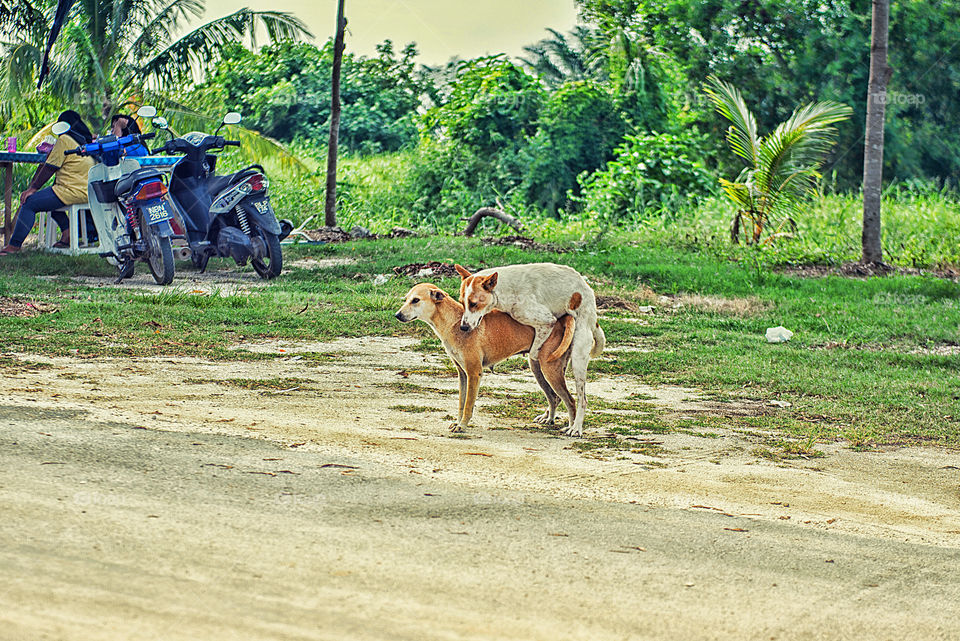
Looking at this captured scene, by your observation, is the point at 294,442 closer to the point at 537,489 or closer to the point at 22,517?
the point at 537,489

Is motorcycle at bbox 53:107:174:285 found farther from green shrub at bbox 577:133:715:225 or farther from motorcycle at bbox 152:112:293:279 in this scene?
green shrub at bbox 577:133:715:225

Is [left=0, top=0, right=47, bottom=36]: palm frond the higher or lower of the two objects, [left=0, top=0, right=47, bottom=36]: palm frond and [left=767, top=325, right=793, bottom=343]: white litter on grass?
the higher

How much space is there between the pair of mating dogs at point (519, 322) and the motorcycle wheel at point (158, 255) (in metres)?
6.92

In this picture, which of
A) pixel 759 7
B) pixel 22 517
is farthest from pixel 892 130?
pixel 22 517

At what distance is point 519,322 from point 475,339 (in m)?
0.27

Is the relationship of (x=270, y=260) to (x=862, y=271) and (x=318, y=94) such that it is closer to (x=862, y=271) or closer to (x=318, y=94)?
(x=862, y=271)

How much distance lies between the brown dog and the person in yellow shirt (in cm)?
902

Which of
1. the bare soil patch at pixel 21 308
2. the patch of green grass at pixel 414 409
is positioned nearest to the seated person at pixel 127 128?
the bare soil patch at pixel 21 308

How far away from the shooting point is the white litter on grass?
10469 millimetres

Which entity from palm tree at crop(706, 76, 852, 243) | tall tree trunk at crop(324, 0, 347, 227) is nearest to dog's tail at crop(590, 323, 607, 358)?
palm tree at crop(706, 76, 852, 243)

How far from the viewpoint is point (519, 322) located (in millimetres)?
6176

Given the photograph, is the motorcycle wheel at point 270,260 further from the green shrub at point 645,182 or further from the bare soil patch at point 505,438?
the green shrub at point 645,182

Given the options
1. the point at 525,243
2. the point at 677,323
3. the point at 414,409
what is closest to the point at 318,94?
the point at 525,243

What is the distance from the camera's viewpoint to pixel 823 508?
4.91 m
